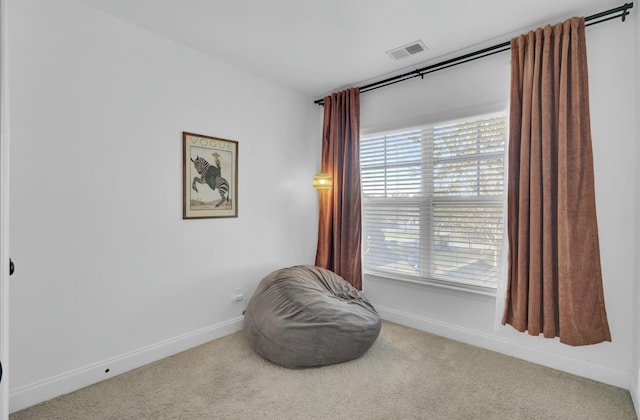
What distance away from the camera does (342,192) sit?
353cm

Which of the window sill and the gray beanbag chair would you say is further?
the window sill

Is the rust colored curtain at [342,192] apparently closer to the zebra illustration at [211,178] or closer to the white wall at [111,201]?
the white wall at [111,201]

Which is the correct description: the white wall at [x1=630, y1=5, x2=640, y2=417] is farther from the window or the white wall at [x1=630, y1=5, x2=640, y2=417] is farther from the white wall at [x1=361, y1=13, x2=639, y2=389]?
the window

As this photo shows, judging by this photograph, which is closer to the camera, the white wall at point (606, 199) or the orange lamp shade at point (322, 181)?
the white wall at point (606, 199)

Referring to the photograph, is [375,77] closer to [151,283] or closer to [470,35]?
[470,35]

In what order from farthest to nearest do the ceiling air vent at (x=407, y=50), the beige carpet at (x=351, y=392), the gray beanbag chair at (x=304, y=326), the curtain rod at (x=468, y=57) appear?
the ceiling air vent at (x=407, y=50) < the gray beanbag chair at (x=304, y=326) < the curtain rod at (x=468, y=57) < the beige carpet at (x=351, y=392)

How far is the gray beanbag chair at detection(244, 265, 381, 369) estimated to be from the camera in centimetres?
236

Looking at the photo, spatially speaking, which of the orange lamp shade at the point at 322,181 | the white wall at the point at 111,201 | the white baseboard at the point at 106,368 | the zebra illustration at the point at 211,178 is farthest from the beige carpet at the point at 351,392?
the orange lamp shade at the point at 322,181

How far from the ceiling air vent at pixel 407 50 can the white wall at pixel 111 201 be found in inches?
54.1

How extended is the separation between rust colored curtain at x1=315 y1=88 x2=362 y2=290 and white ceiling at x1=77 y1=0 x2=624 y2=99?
2.00 feet

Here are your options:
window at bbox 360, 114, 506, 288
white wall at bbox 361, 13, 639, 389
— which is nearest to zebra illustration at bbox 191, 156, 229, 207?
window at bbox 360, 114, 506, 288

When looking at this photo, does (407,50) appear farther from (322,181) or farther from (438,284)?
(438,284)

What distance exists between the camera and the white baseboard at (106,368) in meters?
1.96

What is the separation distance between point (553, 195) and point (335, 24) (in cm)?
200
